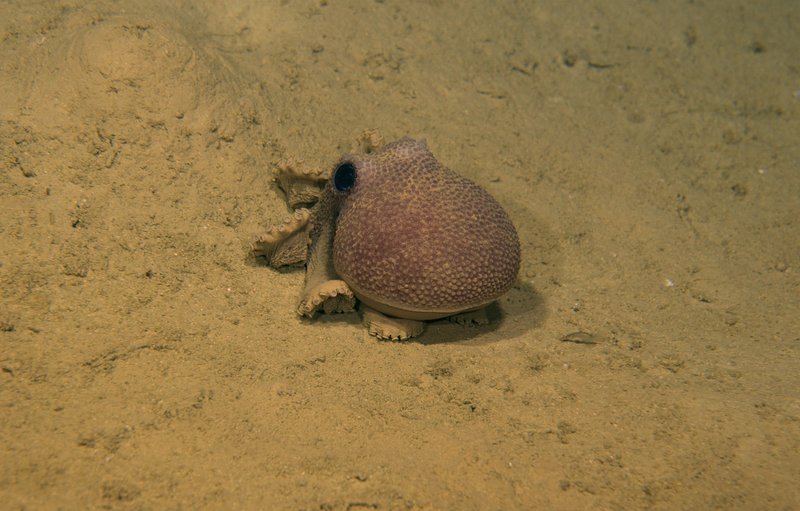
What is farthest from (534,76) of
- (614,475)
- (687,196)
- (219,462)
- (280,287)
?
(219,462)

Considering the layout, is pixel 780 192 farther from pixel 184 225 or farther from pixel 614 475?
pixel 184 225

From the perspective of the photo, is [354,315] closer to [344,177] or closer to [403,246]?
[403,246]

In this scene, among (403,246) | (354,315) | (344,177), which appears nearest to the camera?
(403,246)

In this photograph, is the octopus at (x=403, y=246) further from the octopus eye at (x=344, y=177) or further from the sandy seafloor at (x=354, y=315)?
the sandy seafloor at (x=354, y=315)

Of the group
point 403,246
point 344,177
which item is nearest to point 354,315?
point 403,246

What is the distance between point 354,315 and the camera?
3256 millimetres

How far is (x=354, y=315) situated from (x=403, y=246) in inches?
27.5

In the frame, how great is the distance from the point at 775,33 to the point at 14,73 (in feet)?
25.8

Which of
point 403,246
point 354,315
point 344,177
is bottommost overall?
point 354,315

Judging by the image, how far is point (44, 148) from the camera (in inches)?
122

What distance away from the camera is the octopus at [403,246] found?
2.79 metres

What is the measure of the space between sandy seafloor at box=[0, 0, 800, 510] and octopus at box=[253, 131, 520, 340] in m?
0.19

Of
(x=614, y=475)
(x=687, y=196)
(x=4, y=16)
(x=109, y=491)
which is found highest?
(x=4, y=16)

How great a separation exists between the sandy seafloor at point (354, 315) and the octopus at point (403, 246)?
19 centimetres
